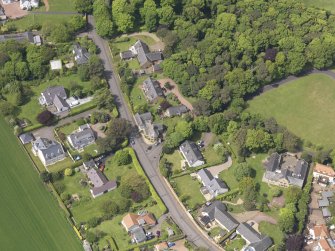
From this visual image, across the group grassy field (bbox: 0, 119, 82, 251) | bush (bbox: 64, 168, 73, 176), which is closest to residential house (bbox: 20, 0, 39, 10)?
grassy field (bbox: 0, 119, 82, 251)

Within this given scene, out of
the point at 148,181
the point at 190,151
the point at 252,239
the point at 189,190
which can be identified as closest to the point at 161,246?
the point at 148,181

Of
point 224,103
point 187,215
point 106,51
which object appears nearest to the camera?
point 187,215

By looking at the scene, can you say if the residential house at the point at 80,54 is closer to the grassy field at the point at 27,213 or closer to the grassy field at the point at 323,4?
the grassy field at the point at 27,213

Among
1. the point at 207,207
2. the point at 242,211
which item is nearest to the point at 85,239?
the point at 207,207

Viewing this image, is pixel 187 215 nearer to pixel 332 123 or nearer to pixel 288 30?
pixel 332 123

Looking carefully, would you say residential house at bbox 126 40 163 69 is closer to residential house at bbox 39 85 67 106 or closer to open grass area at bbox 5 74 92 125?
open grass area at bbox 5 74 92 125

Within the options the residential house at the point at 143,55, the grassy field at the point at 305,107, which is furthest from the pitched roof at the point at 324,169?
the residential house at the point at 143,55

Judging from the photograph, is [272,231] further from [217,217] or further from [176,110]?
[176,110]
